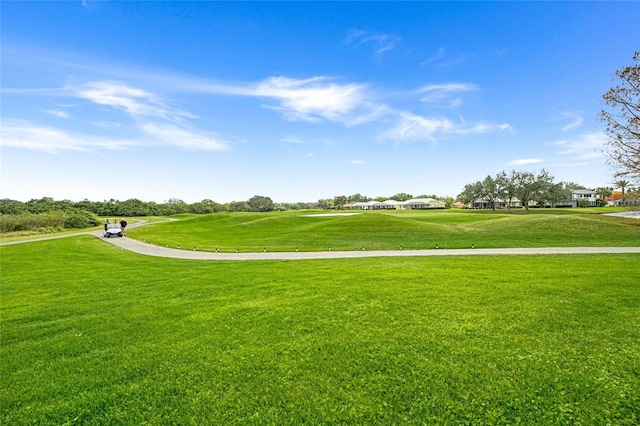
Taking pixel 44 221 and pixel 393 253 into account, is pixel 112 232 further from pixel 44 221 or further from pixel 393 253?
pixel 44 221

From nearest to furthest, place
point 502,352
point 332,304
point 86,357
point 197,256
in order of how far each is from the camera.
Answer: point 502,352 < point 86,357 < point 332,304 < point 197,256

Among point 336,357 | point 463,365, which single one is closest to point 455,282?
point 463,365

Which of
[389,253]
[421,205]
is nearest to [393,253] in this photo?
[389,253]

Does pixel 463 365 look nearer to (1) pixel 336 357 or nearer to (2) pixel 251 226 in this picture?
(1) pixel 336 357

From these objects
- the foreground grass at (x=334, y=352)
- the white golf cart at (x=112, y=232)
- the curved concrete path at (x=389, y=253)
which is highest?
the white golf cart at (x=112, y=232)

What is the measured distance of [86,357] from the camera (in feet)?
18.4

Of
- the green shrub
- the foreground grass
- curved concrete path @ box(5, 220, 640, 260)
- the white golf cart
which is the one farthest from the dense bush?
the foreground grass

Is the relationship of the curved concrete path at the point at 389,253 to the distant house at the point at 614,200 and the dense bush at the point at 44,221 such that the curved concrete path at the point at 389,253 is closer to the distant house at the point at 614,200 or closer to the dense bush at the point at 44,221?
the dense bush at the point at 44,221

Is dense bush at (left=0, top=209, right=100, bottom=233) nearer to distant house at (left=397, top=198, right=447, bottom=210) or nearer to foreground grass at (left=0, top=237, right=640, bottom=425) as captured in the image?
foreground grass at (left=0, top=237, right=640, bottom=425)

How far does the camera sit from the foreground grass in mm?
3998

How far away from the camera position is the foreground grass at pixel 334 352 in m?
4.00

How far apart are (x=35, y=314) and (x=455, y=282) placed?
12.1 metres

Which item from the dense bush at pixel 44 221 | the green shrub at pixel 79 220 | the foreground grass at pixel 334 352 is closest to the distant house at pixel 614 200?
the foreground grass at pixel 334 352

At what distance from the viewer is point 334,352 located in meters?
5.34
